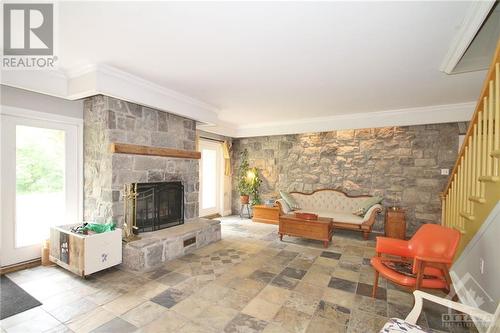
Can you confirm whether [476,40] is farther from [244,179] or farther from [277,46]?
[244,179]

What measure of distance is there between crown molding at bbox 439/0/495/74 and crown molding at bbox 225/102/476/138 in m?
2.29

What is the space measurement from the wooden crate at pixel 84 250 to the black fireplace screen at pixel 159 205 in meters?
0.66

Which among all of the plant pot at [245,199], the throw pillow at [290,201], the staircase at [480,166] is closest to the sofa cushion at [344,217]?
the throw pillow at [290,201]

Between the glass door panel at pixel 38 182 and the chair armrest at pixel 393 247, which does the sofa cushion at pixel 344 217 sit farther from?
the glass door panel at pixel 38 182

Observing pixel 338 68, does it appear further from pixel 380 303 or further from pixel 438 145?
pixel 438 145

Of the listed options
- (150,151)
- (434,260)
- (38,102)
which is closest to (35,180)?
(38,102)

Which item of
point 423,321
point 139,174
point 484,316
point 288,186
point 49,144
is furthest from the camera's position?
point 288,186

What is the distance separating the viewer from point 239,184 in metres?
6.98

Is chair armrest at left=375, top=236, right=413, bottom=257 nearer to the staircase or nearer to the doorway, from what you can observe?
the staircase

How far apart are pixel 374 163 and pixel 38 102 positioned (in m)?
6.40

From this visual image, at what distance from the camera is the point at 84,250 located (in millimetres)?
2764

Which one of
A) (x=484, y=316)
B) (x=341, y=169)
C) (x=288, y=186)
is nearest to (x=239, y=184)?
(x=288, y=186)

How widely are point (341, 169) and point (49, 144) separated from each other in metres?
5.83

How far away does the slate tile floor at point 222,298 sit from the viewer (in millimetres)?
2072
